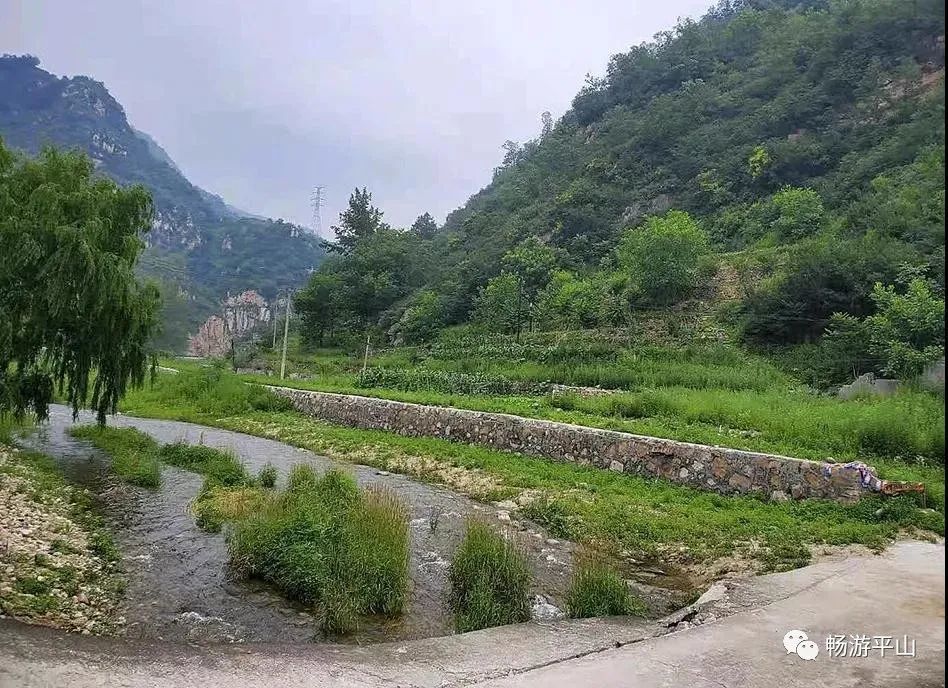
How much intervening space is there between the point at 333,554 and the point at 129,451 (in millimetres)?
10122

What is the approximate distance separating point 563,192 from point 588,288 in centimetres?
2457

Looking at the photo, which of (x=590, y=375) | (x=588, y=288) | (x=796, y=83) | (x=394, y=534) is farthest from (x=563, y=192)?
(x=394, y=534)

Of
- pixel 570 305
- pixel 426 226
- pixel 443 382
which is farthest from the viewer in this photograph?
pixel 426 226

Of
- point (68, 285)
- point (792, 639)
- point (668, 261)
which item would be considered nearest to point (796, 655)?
point (792, 639)

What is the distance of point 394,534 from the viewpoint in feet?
25.1

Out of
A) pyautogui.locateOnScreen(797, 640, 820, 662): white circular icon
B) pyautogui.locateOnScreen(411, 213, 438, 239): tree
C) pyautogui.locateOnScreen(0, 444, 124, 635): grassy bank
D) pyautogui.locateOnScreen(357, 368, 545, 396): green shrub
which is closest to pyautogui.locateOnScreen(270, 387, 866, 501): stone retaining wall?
pyautogui.locateOnScreen(357, 368, 545, 396): green shrub

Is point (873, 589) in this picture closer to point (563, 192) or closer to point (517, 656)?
point (517, 656)

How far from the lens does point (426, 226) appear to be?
89.9 metres

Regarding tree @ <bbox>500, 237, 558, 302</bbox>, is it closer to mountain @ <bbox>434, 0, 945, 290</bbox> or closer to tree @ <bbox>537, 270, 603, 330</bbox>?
mountain @ <bbox>434, 0, 945, 290</bbox>

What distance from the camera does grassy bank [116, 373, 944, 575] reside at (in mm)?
8344

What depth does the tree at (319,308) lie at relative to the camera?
51.8 m

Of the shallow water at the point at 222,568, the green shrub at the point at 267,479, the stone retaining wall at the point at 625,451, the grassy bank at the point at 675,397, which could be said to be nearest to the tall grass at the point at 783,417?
the grassy bank at the point at 675,397

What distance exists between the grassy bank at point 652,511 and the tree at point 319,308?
35.2 metres

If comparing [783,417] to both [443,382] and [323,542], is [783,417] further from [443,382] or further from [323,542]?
[443,382]
